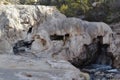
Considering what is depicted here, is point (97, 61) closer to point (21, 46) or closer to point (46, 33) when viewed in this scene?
point (46, 33)

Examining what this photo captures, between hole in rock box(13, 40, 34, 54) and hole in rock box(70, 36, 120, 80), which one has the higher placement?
hole in rock box(13, 40, 34, 54)

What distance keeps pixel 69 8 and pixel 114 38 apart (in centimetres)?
1083

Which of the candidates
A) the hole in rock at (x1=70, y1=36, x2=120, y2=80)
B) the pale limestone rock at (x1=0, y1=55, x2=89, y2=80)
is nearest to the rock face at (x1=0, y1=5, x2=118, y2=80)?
the hole in rock at (x1=70, y1=36, x2=120, y2=80)

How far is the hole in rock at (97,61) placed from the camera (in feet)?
83.8

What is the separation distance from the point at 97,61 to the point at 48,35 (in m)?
6.81

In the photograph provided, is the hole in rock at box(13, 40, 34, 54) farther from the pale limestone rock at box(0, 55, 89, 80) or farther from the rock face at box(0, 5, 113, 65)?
the pale limestone rock at box(0, 55, 89, 80)

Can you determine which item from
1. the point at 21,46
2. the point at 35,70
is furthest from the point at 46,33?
the point at 35,70

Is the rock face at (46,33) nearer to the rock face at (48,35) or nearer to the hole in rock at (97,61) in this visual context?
the rock face at (48,35)

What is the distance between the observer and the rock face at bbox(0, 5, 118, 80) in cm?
2295

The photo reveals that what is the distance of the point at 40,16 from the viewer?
2453 cm

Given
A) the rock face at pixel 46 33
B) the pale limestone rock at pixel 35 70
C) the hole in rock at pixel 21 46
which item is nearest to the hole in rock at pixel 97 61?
the rock face at pixel 46 33

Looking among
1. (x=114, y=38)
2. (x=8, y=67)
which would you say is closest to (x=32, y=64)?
(x=8, y=67)

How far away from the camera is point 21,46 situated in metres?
23.9

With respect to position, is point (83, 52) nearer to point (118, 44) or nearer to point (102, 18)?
point (118, 44)
